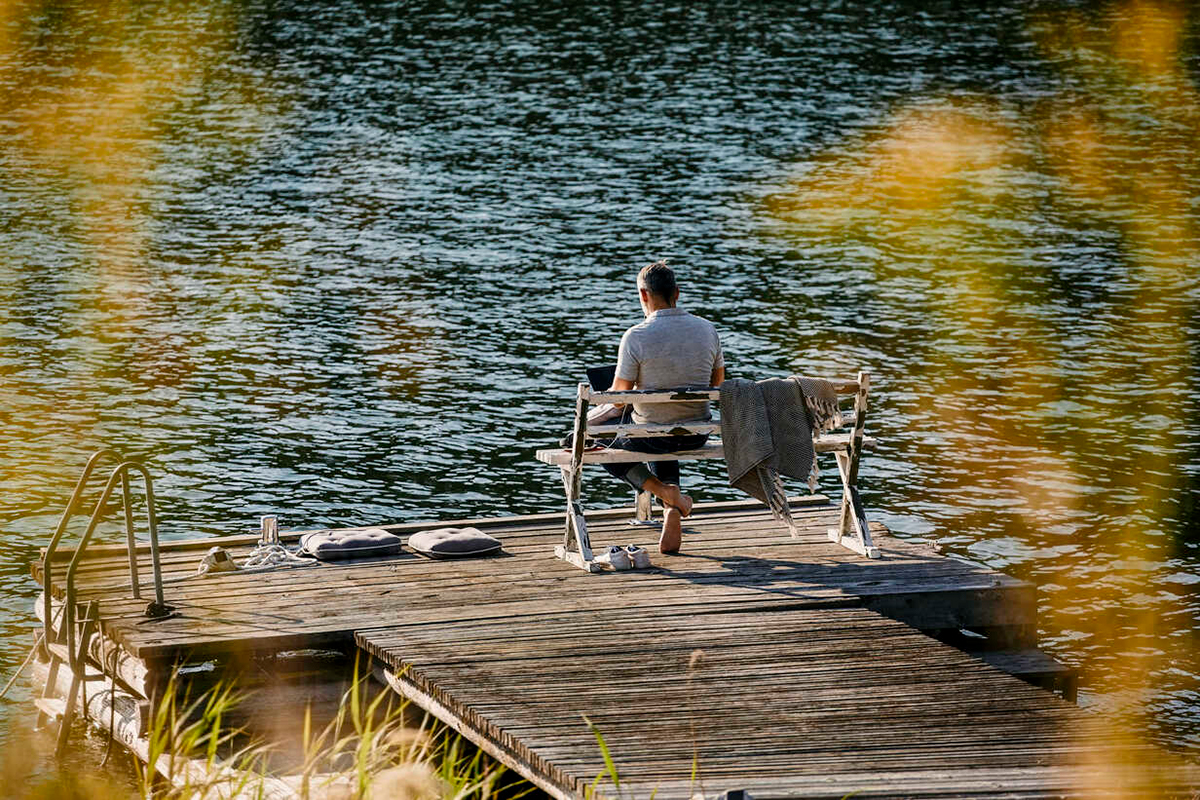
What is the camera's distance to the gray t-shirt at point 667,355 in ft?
31.7

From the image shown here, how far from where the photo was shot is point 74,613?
28.5ft

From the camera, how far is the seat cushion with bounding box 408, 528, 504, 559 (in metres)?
9.99

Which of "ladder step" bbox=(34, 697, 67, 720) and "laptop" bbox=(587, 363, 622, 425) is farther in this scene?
"laptop" bbox=(587, 363, 622, 425)

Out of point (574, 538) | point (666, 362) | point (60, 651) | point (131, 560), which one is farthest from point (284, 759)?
point (666, 362)

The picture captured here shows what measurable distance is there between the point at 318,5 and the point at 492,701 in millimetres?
40429

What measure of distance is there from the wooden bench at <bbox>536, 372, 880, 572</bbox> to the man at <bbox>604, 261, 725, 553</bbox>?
72mm

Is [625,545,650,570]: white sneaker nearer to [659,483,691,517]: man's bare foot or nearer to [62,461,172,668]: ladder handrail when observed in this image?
[659,483,691,517]: man's bare foot

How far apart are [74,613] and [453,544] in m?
2.21

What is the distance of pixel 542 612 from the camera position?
891cm

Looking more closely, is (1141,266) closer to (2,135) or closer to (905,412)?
(905,412)

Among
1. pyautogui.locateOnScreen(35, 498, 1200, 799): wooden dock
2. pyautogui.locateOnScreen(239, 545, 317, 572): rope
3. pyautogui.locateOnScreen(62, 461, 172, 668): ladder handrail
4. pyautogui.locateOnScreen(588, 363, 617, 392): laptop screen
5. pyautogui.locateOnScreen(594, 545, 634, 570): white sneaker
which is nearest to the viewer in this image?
pyautogui.locateOnScreen(35, 498, 1200, 799): wooden dock

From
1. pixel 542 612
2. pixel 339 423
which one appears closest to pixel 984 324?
pixel 339 423

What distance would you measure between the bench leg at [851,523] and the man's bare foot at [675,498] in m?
0.89

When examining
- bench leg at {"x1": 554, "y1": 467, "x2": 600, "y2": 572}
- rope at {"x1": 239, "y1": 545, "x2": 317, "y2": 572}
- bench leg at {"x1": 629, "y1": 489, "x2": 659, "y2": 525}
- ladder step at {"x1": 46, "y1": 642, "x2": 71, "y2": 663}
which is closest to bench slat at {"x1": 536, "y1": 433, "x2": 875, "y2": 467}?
bench leg at {"x1": 554, "y1": 467, "x2": 600, "y2": 572}
